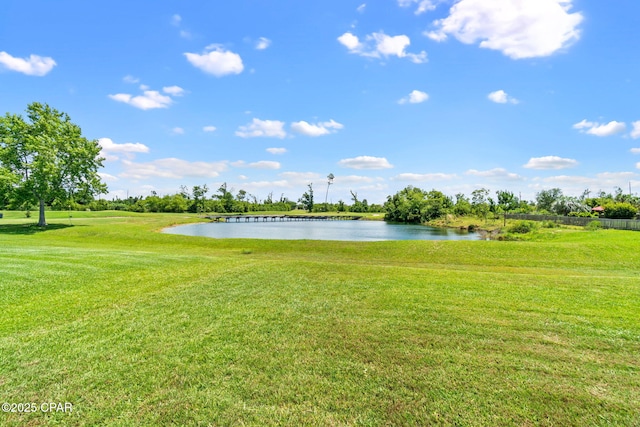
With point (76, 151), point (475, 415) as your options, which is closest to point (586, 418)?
point (475, 415)

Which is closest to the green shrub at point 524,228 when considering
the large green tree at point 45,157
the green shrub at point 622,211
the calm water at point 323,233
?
the calm water at point 323,233

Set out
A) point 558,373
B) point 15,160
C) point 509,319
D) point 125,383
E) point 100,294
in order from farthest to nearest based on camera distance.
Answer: point 15,160
point 100,294
point 509,319
point 558,373
point 125,383

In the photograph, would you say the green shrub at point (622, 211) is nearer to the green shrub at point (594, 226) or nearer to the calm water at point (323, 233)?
the green shrub at point (594, 226)

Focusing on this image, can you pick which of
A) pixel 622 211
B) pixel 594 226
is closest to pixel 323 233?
pixel 594 226

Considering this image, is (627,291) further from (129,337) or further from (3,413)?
(3,413)

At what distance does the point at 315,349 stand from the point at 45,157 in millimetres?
36013

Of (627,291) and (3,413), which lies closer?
(3,413)

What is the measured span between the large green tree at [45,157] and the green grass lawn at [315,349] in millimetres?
25710

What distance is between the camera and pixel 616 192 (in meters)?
77.8

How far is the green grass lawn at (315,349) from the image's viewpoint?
343 centimetres

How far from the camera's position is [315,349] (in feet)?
15.8

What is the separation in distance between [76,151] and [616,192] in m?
108

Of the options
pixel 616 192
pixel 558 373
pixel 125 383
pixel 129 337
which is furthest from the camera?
pixel 616 192

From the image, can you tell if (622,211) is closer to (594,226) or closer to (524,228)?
(594,226)
